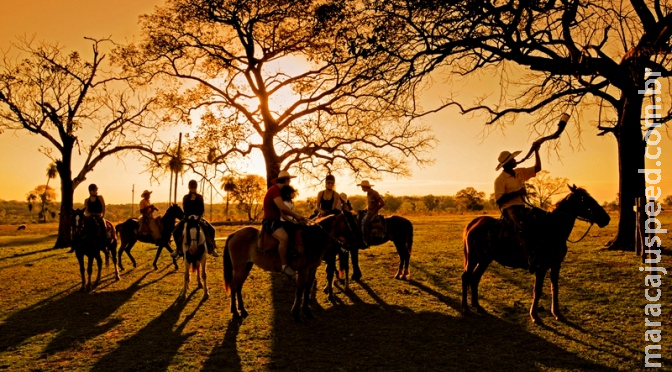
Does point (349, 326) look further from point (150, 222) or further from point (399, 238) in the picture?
point (150, 222)

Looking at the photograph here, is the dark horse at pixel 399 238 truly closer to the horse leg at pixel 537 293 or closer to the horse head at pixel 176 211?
the horse head at pixel 176 211

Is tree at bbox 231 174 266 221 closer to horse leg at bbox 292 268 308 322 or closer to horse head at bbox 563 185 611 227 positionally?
horse leg at bbox 292 268 308 322

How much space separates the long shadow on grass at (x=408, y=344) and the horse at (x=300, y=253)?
28.4 inches

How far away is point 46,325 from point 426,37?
36.0ft

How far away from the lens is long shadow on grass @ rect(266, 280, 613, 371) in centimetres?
752

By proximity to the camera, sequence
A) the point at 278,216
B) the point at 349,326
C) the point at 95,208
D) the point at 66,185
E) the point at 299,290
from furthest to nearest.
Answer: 1. the point at 66,185
2. the point at 95,208
3. the point at 299,290
4. the point at 278,216
5. the point at 349,326

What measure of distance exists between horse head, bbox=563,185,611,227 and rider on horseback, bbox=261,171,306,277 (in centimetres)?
482

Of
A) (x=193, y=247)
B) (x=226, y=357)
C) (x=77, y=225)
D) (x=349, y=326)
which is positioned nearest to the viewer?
(x=226, y=357)

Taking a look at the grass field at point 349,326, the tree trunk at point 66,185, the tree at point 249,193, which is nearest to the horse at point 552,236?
the grass field at point 349,326

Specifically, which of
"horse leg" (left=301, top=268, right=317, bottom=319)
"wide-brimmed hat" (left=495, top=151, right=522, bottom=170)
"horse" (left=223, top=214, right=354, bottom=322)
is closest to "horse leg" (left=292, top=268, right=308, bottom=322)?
"horse" (left=223, top=214, right=354, bottom=322)

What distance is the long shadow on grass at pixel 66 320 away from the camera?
30.9 feet

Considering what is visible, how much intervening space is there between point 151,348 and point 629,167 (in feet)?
51.0

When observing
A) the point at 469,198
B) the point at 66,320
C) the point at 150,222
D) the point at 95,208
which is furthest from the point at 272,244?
the point at 469,198

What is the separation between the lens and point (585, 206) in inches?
376
